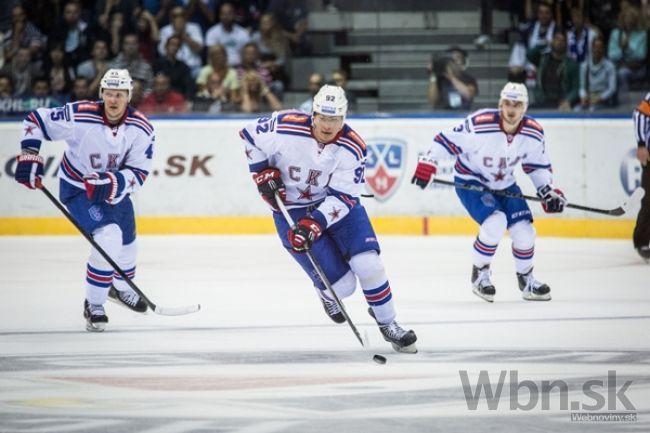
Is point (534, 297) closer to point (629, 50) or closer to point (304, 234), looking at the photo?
point (304, 234)

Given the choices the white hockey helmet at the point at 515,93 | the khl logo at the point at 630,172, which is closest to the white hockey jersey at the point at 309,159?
the white hockey helmet at the point at 515,93

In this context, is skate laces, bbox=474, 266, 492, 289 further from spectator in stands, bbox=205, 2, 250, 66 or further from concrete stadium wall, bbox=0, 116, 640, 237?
spectator in stands, bbox=205, 2, 250, 66

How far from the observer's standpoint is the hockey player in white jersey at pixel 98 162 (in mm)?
6984

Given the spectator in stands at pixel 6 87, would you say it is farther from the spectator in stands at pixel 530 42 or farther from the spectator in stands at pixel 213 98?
the spectator in stands at pixel 530 42

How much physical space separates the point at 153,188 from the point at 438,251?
2.68 m

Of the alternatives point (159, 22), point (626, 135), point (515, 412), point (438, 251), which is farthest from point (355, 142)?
point (159, 22)

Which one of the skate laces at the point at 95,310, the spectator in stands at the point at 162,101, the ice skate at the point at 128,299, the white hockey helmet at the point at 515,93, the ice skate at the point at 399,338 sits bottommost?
the ice skate at the point at 128,299

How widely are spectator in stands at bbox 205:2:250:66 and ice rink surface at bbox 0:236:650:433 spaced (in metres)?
3.12

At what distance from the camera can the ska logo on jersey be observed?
11.8 meters

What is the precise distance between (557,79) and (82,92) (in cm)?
417

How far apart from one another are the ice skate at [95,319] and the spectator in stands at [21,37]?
620cm

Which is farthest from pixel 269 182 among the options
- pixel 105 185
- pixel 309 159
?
pixel 105 185

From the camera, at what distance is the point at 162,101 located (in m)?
12.2

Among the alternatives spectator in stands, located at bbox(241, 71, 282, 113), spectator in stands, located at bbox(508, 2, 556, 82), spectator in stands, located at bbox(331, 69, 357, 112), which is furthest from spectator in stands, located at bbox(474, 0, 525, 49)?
spectator in stands, located at bbox(241, 71, 282, 113)
